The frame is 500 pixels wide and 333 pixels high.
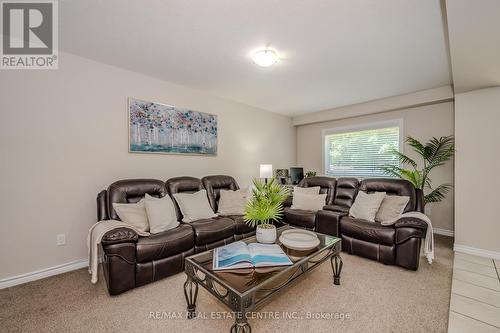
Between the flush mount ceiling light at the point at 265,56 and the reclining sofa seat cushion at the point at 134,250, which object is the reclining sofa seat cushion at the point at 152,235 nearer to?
the reclining sofa seat cushion at the point at 134,250

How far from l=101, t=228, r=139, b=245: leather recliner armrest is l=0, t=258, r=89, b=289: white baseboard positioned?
1043 mm

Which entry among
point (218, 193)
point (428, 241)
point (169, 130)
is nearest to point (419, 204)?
point (428, 241)

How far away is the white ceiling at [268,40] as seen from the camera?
1767 mm

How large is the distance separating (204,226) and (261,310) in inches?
45.5

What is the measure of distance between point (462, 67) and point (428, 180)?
223 cm

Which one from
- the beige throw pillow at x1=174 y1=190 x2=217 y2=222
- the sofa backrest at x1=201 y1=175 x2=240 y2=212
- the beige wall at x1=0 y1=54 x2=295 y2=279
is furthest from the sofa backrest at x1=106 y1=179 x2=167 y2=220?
the sofa backrest at x1=201 y1=175 x2=240 y2=212

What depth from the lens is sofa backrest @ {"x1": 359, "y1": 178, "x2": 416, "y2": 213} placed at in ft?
9.33

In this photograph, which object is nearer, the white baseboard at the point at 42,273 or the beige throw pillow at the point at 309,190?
the white baseboard at the point at 42,273

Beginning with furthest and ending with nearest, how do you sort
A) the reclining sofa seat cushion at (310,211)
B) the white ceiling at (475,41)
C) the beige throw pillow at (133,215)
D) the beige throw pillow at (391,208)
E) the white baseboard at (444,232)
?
the white baseboard at (444,232)
the reclining sofa seat cushion at (310,211)
the beige throw pillow at (391,208)
the beige throw pillow at (133,215)
the white ceiling at (475,41)

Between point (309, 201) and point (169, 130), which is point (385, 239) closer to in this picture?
point (309, 201)

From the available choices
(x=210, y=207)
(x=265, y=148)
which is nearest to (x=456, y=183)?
(x=265, y=148)

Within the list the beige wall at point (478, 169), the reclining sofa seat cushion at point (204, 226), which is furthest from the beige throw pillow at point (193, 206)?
the beige wall at point (478, 169)

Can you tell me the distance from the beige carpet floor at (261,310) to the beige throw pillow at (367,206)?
0.72 meters

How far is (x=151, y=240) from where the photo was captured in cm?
211
